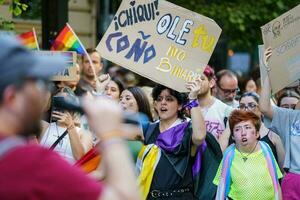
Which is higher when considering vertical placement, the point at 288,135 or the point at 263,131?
the point at 288,135

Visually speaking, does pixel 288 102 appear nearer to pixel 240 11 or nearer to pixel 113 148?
pixel 240 11

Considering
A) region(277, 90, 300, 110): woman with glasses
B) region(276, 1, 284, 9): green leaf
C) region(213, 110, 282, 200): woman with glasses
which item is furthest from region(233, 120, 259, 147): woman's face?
region(276, 1, 284, 9): green leaf

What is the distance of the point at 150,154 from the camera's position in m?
6.39

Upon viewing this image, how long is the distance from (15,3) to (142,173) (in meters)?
2.08

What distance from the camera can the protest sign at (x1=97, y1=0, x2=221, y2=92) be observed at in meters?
6.86

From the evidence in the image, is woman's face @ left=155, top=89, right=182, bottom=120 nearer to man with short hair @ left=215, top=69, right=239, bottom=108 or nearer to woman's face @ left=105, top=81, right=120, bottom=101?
woman's face @ left=105, top=81, right=120, bottom=101

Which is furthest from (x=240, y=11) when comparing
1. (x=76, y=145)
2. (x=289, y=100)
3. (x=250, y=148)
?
(x=76, y=145)

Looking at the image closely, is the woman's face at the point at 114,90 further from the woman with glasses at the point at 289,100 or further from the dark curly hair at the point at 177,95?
the woman with glasses at the point at 289,100

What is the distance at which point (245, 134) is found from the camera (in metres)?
6.65

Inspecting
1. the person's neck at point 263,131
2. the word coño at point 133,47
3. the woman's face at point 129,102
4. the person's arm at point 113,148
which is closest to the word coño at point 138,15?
the word coño at point 133,47

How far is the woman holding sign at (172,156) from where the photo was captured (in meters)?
6.27

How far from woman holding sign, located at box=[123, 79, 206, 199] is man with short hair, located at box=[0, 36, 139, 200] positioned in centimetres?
386

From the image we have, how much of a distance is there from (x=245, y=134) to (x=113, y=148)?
4285 millimetres

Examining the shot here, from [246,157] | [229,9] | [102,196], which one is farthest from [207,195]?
[229,9]
